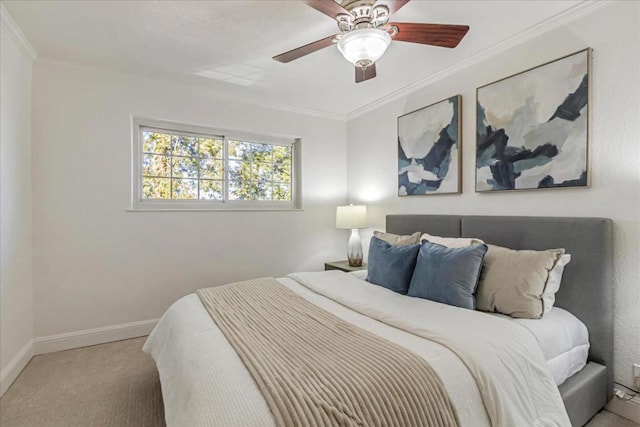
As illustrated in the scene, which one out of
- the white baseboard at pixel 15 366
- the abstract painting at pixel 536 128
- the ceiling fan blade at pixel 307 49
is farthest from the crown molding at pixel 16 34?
the abstract painting at pixel 536 128

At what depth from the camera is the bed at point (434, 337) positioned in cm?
108

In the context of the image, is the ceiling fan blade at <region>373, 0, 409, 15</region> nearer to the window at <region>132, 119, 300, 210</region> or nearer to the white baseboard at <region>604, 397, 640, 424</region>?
the window at <region>132, 119, 300, 210</region>

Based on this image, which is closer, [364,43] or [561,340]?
[364,43]

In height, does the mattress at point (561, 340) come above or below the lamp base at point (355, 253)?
below

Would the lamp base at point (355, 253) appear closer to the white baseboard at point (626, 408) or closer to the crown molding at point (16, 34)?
the white baseboard at point (626, 408)

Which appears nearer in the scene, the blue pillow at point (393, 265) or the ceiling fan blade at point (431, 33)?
the ceiling fan blade at point (431, 33)

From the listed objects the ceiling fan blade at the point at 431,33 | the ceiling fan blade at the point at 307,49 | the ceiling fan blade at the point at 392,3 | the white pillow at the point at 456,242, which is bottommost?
the white pillow at the point at 456,242

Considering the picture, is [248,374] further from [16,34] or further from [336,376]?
[16,34]

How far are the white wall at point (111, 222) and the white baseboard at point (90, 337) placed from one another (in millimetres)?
47

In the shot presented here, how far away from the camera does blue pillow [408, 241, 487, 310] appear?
1.88 metres

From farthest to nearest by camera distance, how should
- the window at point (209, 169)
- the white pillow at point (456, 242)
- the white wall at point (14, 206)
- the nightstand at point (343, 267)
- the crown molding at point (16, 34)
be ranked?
1. the nightstand at point (343, 267)
2. the window at point (209, 169)
3. the white pillow at point (456, 242)
4. the white wall at point (14, 206)
5. the crown molding at point (16, 34)

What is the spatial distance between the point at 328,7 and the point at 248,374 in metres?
1.62

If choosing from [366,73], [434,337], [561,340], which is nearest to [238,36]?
[366,73]

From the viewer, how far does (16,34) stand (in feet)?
7.09
